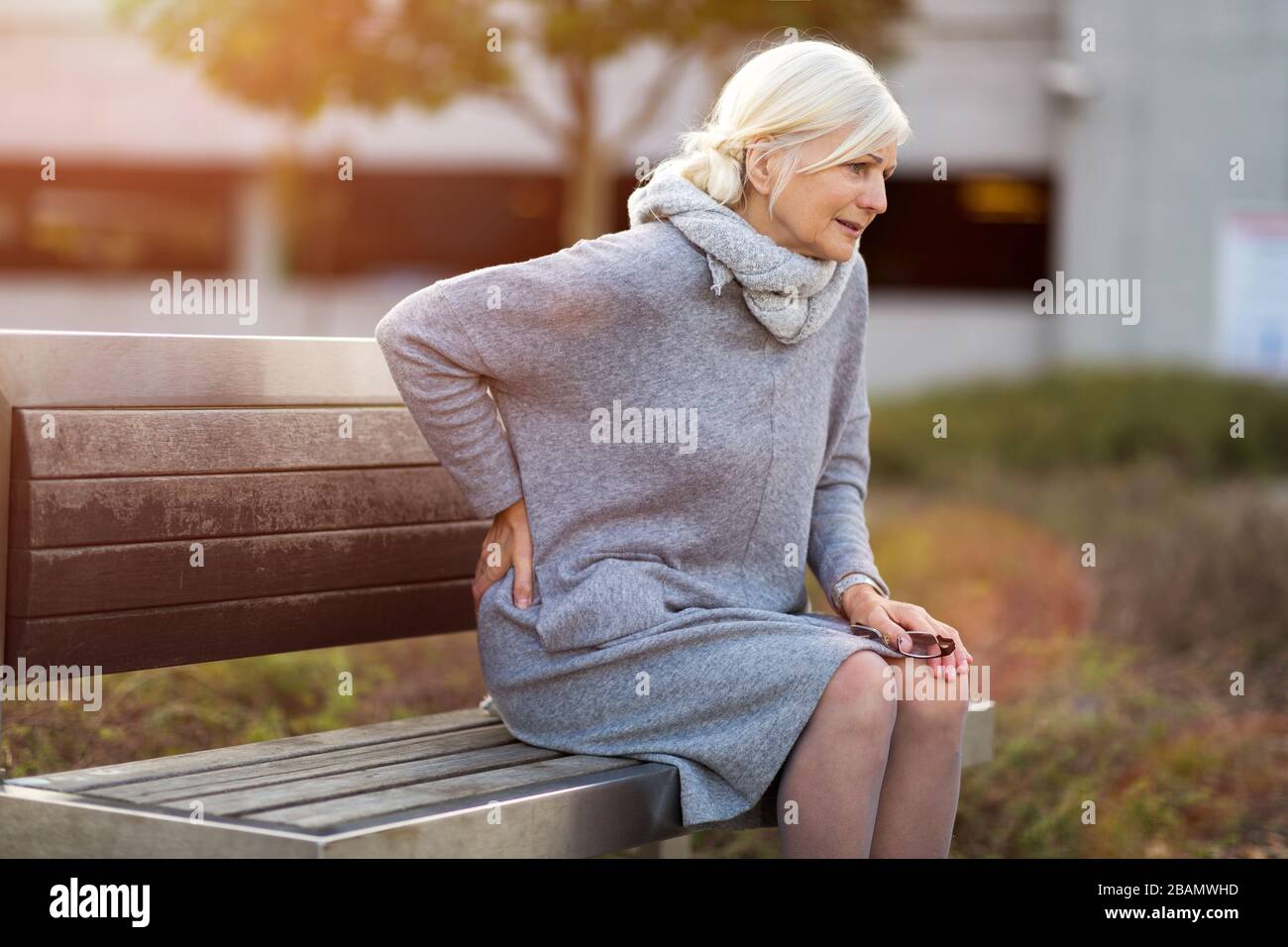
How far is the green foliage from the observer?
11.8m

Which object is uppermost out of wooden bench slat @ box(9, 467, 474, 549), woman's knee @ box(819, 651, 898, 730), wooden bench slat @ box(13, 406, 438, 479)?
wooden bench slat @ box(13, 406, 438, 479)

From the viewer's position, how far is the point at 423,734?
3066 mm

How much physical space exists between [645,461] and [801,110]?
61 centimetres

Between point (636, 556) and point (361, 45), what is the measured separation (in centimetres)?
680

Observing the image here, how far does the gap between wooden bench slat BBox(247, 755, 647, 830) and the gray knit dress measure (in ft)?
0.25

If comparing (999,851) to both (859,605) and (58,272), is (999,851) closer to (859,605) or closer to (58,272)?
(859,605)

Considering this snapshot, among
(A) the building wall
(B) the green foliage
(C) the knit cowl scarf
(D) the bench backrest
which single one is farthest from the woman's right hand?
(A) the building wall

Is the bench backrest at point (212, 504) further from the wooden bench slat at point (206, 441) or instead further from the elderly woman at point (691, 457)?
the elderly woman at point (691, 457)

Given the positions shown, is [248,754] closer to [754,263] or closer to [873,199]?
[754,263]

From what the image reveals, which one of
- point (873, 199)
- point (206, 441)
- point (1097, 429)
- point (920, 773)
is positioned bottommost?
point (920, 773)

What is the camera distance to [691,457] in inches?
113

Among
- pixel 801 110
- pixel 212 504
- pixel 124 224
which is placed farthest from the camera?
pixel 124 224

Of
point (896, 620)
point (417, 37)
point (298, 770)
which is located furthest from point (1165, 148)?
point (298, 770)

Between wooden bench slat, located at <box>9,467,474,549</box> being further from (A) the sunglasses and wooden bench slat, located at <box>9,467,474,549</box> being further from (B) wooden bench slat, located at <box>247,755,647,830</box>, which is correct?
(A) the sunglasses
